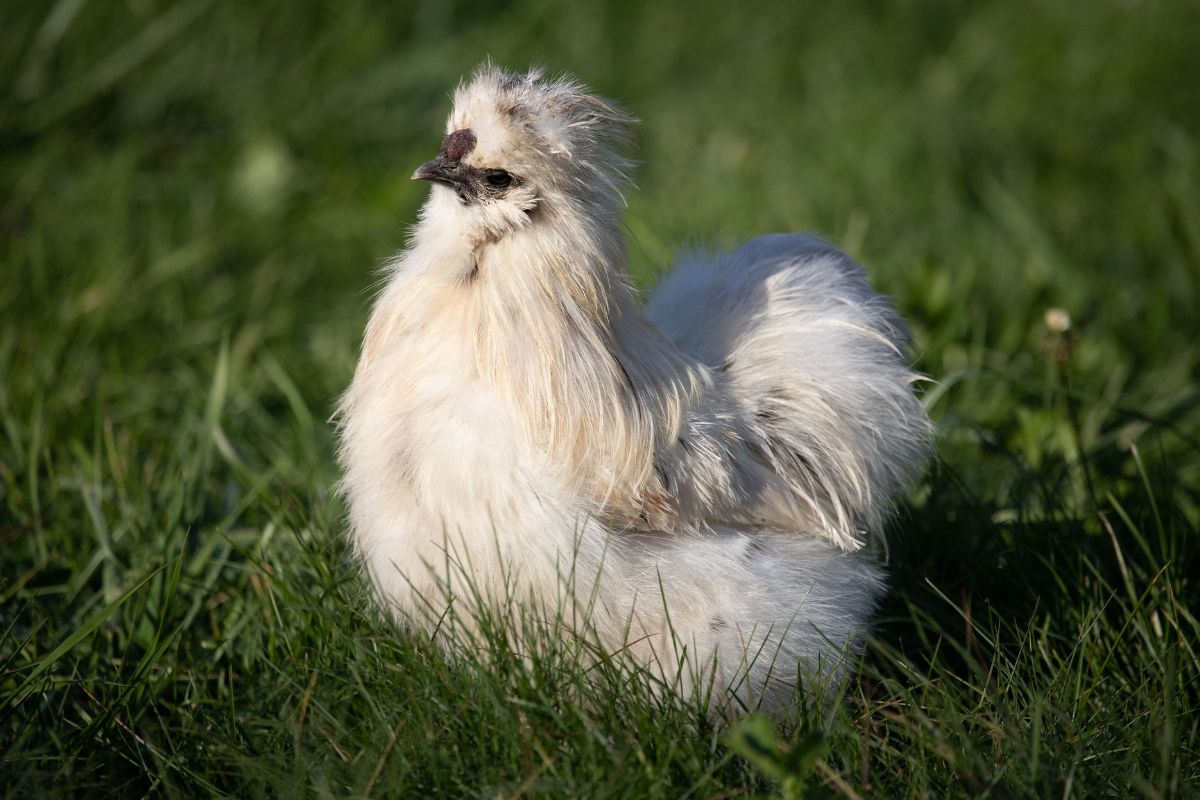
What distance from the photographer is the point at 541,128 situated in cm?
233

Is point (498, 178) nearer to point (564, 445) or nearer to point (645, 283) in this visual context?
point (564, 445)

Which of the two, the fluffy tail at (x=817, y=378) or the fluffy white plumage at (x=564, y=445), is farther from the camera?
the fluffy tail at (x=817, y=378)

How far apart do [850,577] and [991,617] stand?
1.41ft

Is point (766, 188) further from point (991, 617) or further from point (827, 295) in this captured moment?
point (991, 617)

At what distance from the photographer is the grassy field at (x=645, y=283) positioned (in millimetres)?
2254

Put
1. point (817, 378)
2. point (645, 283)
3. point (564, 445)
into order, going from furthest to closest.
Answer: point (645, 283) → point (817, 378) → point (564, 445)

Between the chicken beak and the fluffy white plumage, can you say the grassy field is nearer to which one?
Answer: the fluffy white plumage

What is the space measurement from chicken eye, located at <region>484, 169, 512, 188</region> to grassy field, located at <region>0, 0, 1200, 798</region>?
2.72 ft

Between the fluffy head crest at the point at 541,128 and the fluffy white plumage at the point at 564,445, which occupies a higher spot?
the fluffy head crest at the point at 541,128

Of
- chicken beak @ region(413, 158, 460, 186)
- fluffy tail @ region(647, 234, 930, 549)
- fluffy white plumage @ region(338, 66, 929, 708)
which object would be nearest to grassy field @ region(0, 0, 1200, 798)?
fluffy white plumage @ region(338, 66, 929, 708)

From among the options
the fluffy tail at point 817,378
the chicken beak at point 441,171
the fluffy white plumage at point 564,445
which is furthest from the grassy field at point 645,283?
the chicken beak at point 441,171

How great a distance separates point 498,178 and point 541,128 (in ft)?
0.46

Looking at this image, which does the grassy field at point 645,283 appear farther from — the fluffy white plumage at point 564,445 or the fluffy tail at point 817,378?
the fluffy tail at point 817,378

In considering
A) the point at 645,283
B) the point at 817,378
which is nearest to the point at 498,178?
the point at 817,378
